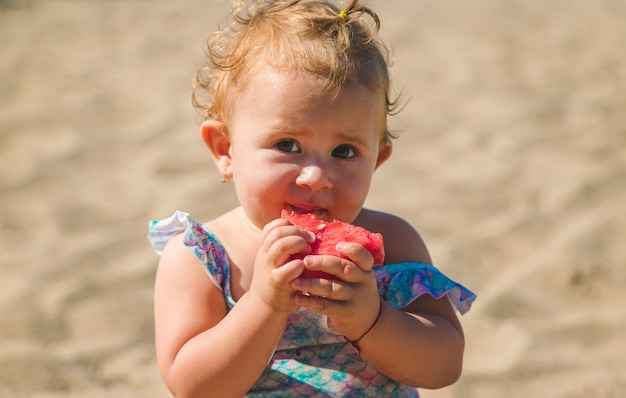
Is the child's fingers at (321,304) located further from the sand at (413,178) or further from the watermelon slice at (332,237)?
the sand at (413,178)

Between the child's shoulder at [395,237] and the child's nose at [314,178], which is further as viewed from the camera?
the child's shoulder at [395,237]

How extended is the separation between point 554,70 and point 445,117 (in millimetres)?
1296

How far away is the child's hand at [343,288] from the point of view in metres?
2.05

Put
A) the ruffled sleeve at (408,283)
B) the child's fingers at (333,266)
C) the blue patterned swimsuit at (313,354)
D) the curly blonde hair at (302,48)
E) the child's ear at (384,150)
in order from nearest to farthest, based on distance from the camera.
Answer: the child's fingers at (333,266) → the curly blonde hair at (302,48) → the blue patterned swimsuit at (313,354) → the ruffled sleeve at (408,283) → the child's ear at (384,150)

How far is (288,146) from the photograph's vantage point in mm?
2416

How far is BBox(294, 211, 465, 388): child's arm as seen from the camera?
209 cm

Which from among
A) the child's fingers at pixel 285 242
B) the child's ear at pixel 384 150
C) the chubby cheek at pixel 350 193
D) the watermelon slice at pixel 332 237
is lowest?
the child's fingers at pixel 285 242

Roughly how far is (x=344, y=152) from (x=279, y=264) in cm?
51

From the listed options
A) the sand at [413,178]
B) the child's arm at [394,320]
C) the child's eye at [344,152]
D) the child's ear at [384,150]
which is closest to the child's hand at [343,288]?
the child's arm at [394,320]

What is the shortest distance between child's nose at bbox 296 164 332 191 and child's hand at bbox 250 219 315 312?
199 mm

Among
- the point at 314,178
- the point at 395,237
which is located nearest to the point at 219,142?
the point at 314,178

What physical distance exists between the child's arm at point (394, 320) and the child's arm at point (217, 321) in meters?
0.08

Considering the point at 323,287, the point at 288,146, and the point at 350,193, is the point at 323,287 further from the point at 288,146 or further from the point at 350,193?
the point at 288,146

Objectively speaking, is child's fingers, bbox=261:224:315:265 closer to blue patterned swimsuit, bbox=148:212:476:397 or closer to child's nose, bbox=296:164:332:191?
child's nose, bbox=296:164:332:191
